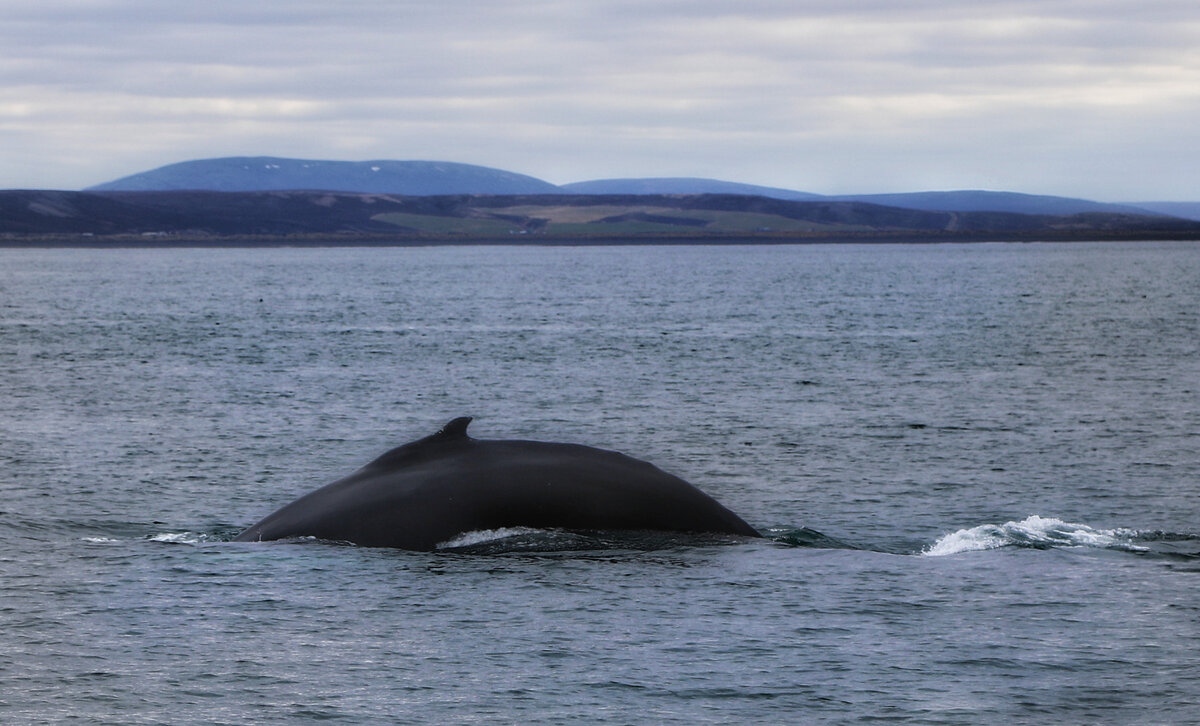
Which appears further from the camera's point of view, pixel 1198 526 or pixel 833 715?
pixel 1198 526

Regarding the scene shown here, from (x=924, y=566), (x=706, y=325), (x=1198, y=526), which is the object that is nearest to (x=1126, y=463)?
(x=1198, y=526)

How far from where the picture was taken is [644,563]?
17.9 meters

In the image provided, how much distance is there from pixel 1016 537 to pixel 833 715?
8.99 m

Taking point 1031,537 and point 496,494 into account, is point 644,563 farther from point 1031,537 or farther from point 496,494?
point 1031,537

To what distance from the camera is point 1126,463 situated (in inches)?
1231

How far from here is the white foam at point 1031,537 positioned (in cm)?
2109

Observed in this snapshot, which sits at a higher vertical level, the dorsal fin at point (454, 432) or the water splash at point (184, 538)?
the dorsal fin at point (454, 432)

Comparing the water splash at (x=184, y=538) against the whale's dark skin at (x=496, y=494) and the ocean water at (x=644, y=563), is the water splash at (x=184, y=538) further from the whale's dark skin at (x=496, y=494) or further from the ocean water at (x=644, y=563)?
the whale's dark skin at (x=496, y=494)

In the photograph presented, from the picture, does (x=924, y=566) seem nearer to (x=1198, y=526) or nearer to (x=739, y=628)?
(x=739, y=628)

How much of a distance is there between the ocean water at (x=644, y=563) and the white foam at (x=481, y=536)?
0.11m

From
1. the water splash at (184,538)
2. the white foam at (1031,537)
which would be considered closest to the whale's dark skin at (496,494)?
the water splash at (184,538)

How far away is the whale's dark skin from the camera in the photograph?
17109 millimetres

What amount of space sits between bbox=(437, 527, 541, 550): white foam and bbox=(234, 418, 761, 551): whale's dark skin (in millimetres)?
96

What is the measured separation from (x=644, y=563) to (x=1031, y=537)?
6.78 metres
